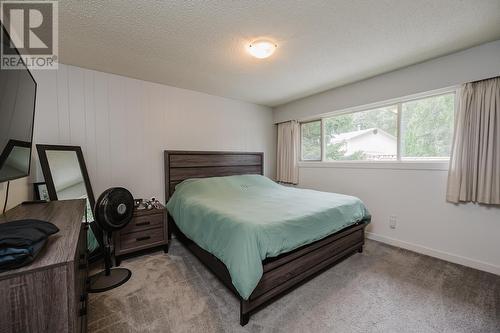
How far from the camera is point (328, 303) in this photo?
68.3 inches

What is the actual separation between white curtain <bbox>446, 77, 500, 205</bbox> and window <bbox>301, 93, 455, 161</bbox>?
21 centimetres

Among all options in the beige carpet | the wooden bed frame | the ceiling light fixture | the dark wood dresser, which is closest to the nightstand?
the beige carpet

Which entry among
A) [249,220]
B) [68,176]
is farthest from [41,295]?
[68,176]

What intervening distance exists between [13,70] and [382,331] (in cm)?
280

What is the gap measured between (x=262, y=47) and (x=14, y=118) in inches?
76.9

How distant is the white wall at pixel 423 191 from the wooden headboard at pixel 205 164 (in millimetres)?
1604

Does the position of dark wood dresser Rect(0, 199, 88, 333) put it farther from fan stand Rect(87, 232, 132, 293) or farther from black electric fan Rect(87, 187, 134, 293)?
fan stand Rect(87, 232, 132, 293)

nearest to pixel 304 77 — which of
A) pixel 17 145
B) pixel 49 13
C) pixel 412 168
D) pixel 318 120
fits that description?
pixel 318 120

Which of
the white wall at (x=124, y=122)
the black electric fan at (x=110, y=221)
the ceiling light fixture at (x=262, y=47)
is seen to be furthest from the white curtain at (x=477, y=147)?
the black electric fan at (x=110, y=221)

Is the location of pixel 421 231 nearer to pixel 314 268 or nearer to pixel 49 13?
pixel 314 268

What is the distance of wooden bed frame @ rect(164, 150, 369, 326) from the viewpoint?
64.1 inches

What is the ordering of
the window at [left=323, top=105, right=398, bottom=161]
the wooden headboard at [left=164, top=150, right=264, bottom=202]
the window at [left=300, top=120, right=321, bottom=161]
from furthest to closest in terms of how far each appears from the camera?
1. the window at [left=300, top=120, right=321, bottom=161]
2. the wooden headboard at [left=164, top=150, right=264, bottom=202]
3. the window at [left=323, top=105, right=398, bottom=161]

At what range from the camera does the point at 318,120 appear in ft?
13.0

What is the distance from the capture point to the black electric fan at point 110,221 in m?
1.94
